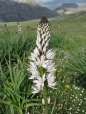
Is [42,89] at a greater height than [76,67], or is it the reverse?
[42,89]

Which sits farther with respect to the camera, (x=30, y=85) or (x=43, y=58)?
(x=30, y=85)

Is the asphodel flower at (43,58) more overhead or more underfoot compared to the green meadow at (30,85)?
more overhead

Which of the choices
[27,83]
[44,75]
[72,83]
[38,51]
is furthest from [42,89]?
[72,83]

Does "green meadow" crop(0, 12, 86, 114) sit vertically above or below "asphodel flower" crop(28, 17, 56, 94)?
below

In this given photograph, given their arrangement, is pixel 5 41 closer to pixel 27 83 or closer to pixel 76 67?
pixel 76 67

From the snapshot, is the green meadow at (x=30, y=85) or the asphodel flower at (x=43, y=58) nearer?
the asphodel flower at (x=43, y=58)

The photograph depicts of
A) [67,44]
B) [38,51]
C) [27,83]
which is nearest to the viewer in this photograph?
[38,51]

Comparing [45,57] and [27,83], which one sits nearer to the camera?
[45,57]

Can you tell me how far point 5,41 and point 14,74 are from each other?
417 centimetres

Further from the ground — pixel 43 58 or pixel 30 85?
pixel 43 58

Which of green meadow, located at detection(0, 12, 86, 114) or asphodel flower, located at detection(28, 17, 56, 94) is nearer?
asphodel flower, located at detection(28, 17, 56, 94)

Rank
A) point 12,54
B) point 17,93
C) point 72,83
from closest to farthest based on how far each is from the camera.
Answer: point 17,93
point 72,83
point 12,54

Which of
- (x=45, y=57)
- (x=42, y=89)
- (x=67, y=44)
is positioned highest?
(x=45, y=57)

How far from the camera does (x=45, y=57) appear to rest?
3.98 meters
